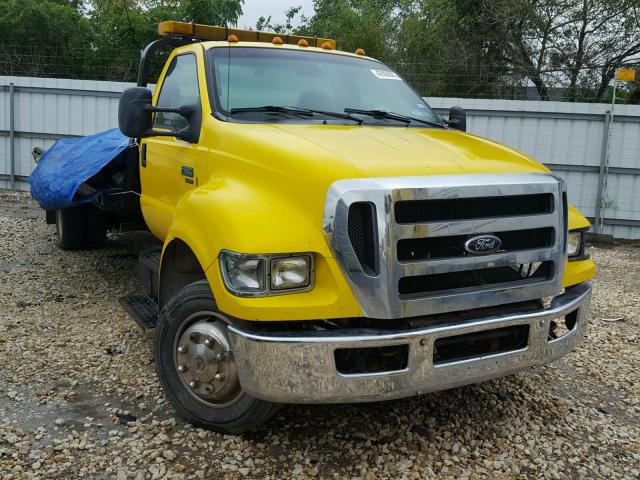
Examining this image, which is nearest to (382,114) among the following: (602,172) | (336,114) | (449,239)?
(336,114)

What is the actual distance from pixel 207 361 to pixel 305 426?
728mm

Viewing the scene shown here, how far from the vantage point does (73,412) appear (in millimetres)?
3734

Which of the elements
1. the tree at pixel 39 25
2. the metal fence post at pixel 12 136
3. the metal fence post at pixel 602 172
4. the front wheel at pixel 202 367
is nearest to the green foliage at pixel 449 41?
the tree at pixel 39 25

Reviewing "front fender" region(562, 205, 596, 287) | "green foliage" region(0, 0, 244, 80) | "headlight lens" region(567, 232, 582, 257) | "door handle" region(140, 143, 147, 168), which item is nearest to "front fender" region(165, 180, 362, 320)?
"front fender" region(562, 205, 596, 287)

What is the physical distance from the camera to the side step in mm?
4191

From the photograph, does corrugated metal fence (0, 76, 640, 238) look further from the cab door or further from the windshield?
the cab door

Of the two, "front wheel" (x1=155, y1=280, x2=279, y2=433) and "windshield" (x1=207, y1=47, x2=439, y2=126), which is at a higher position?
"windshield" (x1=207, y1=47, x2=439, y2=126)

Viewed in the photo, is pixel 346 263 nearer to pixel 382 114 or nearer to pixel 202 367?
pixel 202 367

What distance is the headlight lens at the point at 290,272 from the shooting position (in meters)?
2.97

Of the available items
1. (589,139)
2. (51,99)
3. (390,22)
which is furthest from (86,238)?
(390,22)

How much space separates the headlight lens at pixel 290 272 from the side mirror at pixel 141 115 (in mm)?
1423

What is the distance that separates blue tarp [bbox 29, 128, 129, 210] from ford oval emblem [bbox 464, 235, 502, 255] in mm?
3927

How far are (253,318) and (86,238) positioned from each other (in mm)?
5548

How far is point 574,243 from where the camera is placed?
377 centimetres
